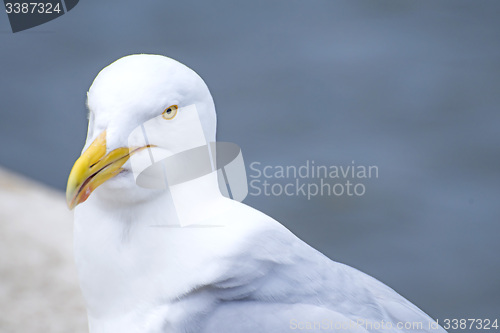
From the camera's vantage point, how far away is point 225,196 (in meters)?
1.99

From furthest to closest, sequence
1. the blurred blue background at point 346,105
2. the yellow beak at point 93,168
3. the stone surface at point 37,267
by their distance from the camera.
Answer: the blurred blue background at point 346,105
the stone surface at point 37,267
the yellow beak at point 93,168

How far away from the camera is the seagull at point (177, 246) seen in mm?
1601

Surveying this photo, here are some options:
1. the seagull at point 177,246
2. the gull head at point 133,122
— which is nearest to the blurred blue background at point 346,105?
the seagull at point 177,246

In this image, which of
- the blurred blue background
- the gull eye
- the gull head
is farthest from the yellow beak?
the blurred blue background

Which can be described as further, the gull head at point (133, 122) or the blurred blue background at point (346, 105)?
the blurred blue background at point (346, 105)

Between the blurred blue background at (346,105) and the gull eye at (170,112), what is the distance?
2.69 m

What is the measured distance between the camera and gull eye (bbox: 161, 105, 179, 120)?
63.5 inches

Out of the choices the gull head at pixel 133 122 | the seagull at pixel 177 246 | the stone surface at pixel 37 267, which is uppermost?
the gull head at pixel 133 122

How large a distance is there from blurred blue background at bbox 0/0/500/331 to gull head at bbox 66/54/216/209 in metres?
2.67

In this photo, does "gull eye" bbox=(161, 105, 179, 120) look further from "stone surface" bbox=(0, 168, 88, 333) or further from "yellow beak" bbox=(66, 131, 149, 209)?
"stone surface" bbox=(0, 168, 88, 333)

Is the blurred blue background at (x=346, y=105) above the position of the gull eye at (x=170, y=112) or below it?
below

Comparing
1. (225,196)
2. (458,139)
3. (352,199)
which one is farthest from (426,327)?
(458,139)

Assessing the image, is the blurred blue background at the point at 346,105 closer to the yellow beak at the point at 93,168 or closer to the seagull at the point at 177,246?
the seagull at the point at 177,246

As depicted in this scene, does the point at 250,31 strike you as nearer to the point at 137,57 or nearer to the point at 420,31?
the point at 420,31
